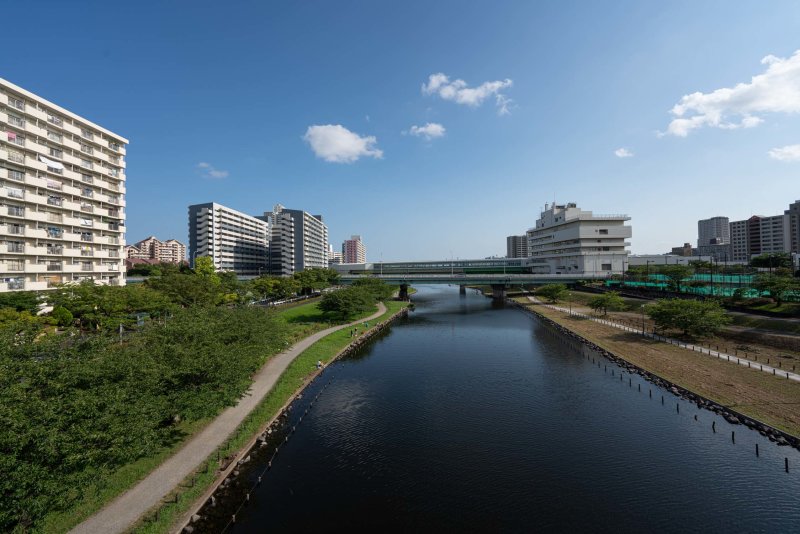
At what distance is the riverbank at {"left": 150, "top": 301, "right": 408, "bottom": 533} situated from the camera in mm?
15934

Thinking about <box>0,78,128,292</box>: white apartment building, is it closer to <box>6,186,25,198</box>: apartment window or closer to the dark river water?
<box>6,186,25,198</box>: apartment window

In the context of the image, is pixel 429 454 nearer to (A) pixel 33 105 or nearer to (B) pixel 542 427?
(B) pixel 542 427

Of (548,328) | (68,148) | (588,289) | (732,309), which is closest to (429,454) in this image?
(548,328)

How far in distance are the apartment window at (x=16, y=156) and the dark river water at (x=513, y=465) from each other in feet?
174

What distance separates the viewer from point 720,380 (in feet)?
108

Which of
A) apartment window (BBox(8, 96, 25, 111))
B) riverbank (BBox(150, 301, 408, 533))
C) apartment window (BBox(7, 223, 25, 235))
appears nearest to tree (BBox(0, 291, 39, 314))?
apartment window (BBox(7, 223, 25, 235))

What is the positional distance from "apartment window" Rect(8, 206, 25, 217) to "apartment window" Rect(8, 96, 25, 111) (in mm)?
13497

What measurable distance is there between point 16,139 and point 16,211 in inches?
385

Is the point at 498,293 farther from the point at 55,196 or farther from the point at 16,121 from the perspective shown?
the point at 16,121

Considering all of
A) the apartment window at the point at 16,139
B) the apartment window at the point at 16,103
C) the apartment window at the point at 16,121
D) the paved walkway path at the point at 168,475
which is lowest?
the paved walkway path at the point at 168,475

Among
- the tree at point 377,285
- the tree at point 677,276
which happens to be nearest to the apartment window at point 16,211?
the tree at point 377,285

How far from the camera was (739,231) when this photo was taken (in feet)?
635

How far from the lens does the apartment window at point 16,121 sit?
50703 millimetres

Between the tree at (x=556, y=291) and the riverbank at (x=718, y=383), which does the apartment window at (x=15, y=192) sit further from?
the tree at (x=556, y=291)
